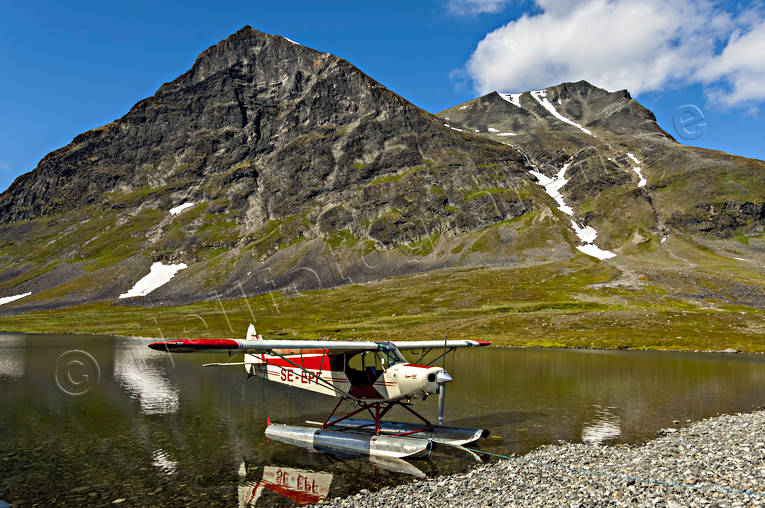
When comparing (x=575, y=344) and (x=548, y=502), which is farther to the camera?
(x=575, y=344)

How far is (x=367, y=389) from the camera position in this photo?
2198 cm

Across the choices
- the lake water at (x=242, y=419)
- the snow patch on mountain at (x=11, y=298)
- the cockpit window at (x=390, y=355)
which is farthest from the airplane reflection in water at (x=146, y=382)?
the snow patch on mountain at (x=11, y=298)

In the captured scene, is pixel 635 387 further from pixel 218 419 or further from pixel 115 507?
pixel 115 507

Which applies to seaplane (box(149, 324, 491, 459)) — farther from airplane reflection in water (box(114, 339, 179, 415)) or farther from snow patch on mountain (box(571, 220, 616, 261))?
snow patch on mountain (box(571, 220, 616, 261))

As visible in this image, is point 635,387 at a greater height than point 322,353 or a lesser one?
lesser

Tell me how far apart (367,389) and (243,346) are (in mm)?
6544

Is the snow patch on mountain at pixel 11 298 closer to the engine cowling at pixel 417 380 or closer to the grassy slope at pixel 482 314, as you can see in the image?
the grassy slope at pixel 482 314

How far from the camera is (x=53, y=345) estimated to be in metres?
82.5

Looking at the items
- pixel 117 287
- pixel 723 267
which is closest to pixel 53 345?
pixel 117 287

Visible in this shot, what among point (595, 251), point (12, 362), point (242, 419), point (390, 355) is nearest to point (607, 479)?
point (390, 355)

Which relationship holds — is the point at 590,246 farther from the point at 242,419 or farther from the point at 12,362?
the point at 12,362

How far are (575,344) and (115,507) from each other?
74.4 metres

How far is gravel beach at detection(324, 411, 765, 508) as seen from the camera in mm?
12812

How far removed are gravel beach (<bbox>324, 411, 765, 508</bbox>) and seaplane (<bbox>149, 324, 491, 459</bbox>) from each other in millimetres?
3570
